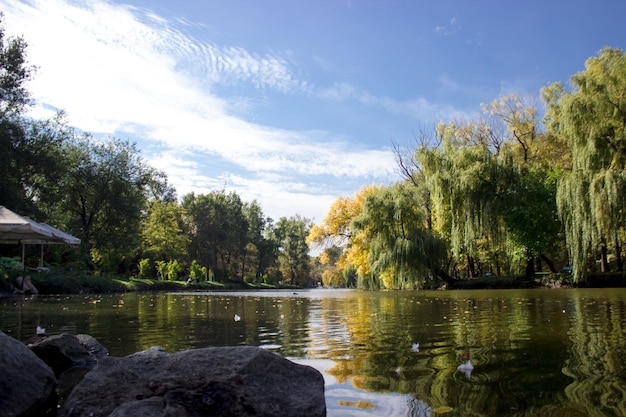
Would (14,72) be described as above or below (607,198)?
above

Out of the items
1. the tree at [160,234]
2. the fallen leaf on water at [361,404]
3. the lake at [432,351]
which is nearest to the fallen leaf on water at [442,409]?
the lake at [432,351]

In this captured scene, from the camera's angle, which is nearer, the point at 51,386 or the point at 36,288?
the point at 51,386

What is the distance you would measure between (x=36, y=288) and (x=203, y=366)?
22.1 m

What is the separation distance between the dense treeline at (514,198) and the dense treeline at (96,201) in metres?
16.5

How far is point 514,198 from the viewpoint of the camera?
26297mm

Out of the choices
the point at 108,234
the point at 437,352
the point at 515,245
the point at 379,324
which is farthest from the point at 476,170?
the point at 108,234

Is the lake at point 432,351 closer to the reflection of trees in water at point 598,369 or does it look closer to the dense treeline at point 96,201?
the reflection of trees in water at point 598,369

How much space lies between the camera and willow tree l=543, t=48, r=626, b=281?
1772 cm

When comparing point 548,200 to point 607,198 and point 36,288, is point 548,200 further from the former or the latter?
point 36,288

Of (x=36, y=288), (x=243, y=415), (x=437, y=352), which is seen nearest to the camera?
(x=243, y=415)

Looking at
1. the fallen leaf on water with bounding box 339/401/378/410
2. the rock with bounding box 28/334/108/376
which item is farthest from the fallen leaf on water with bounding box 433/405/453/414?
the rock with bounding box 28/334/108/376

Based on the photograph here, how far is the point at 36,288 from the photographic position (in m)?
21.6

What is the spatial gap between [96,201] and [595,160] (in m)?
35.1

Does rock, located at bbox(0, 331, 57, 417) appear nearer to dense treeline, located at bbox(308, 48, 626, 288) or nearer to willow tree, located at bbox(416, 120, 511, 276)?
dense treeline, located at bbox(308, 48, 626, 288)
